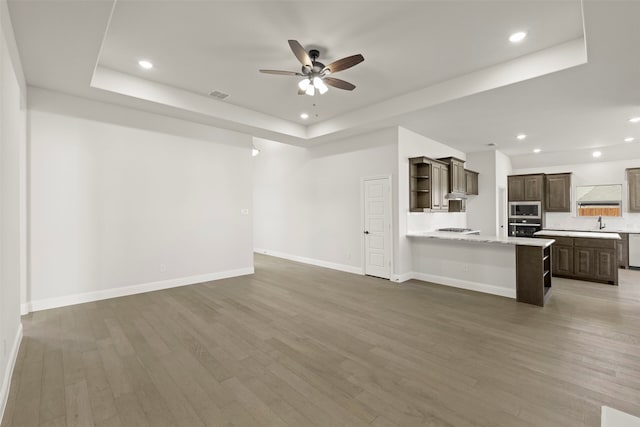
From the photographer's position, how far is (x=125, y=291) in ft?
15.4

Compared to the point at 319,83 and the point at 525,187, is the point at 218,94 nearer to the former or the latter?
the point at 319,83

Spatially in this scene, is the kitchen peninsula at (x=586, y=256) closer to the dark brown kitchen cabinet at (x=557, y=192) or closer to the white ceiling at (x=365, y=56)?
the white ceiling at (x=365, y=56)

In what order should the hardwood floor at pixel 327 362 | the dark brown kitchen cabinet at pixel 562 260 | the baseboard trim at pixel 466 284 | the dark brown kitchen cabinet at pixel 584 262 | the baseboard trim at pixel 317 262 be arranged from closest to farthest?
the hardwood floor at pixel 327 362
the baseboard trim at pixel 466 284
the dark brown kitchen cabinet at pixel 584 262
the dark brown kitchen cabinet at pixel 562 260
the baseboard trim at pixel 317 262

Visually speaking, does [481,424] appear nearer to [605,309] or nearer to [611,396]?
[611,396]

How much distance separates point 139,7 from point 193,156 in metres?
2.93

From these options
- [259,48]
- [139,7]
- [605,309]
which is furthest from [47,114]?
[605,309]

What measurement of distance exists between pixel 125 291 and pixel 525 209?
394 inches

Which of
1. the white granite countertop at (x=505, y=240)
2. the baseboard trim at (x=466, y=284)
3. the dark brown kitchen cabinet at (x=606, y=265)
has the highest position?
the white granite countertop at (x=505, y=240)

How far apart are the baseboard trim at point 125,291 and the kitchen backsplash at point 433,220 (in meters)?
3.70

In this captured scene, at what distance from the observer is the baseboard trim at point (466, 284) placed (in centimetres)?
468

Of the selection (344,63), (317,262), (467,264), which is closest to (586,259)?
(467,264)

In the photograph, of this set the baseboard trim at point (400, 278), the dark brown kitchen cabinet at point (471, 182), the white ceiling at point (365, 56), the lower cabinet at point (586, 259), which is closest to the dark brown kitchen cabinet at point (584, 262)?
the lower cabinet at point (586, 259)

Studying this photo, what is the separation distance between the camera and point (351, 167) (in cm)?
643

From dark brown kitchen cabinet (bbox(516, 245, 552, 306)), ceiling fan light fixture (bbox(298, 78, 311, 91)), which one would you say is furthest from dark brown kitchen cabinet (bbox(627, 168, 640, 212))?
ceiling fan light fixture (bbox(298, 78, 311, 91))
